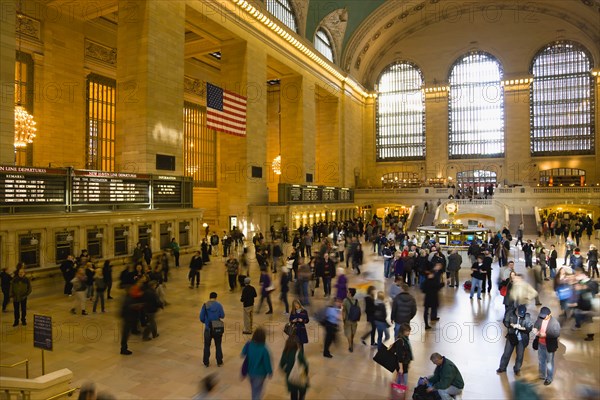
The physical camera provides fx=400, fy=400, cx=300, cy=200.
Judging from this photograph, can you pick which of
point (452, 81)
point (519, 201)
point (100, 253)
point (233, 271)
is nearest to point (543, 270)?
point (233, 271)

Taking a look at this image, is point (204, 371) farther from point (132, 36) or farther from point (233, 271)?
Result: point (132, 36)

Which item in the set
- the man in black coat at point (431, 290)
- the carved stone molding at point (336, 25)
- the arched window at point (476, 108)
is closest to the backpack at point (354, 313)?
the man in black coat at point (431, 290)

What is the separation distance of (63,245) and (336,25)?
26088mm

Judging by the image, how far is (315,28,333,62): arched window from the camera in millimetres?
29117

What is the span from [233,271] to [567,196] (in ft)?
89.0

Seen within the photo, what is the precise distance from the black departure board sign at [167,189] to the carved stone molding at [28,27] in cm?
862

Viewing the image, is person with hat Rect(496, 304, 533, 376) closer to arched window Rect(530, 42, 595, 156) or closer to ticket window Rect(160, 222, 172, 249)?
ticket window Rect(160, 222, 172, 249)

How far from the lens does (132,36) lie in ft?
47.6

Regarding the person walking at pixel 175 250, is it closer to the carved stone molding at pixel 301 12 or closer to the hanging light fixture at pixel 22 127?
the hanging light fixture at pixel 22 127

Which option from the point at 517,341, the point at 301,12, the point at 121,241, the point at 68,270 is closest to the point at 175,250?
the point at 121,241

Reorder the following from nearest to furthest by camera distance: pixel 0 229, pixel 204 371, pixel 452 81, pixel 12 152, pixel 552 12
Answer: pixel 204 371 < pixel 0 229 < pixel 12 152 < pixel 552 12 < pixel 452 81

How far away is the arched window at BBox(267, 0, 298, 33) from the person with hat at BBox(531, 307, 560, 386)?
865 inches

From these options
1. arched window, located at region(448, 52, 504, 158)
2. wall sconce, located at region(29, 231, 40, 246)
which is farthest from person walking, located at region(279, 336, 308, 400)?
arched window, located at region(448, 52, 504, 158)

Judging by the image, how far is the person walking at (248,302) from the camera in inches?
274
